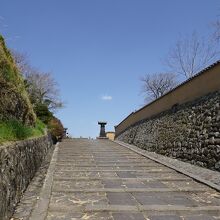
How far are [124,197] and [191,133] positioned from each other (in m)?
6.90

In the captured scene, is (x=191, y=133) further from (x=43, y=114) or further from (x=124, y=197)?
(x=43, y=114)

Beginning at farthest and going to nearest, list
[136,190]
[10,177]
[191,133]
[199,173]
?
[191,133] < [199,173] < [136,190] < [10,177]

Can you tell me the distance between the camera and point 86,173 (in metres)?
10.6

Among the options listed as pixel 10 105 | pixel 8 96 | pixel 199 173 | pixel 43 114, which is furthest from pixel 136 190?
pixel 43 114

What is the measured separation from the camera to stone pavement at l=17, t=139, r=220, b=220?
6017mm

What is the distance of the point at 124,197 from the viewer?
7.35 metres

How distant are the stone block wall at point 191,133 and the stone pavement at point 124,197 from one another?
150cm

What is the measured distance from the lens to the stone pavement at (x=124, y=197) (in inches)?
237

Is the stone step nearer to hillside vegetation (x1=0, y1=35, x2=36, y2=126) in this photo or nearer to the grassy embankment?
the grassy embankment

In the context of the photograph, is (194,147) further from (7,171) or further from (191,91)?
(7,171)

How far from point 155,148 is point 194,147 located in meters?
5.47

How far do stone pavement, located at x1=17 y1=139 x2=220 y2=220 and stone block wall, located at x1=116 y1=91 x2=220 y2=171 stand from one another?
59.0 inches

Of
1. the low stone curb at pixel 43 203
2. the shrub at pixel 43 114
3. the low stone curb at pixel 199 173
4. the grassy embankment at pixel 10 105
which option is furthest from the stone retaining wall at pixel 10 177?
the shrub at pixel 43 114

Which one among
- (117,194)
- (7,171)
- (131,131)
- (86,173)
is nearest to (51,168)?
(86,173)
